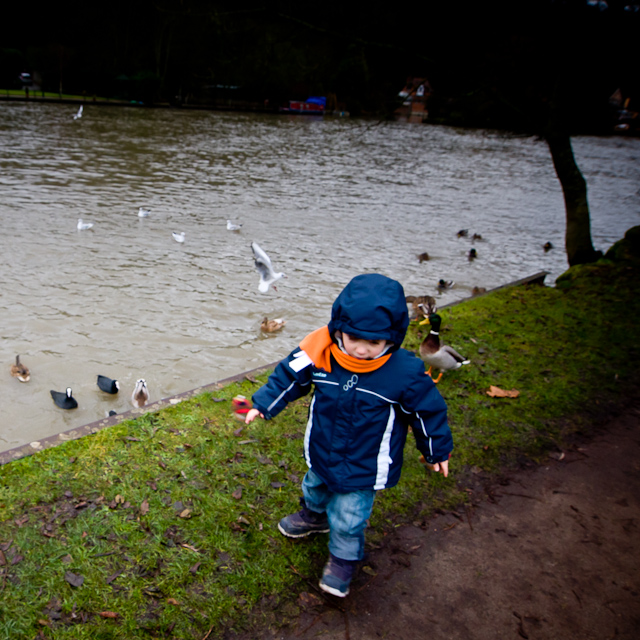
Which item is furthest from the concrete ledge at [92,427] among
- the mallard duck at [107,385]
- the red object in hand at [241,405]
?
A: the red object in hand at [241,405]

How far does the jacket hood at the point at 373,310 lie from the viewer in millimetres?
2426

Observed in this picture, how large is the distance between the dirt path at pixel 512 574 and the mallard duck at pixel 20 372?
4236 mm

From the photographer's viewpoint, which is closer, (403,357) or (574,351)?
(403,357)

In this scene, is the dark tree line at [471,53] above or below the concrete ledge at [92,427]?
above

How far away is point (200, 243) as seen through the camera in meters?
11.1

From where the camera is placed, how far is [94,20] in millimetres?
54656

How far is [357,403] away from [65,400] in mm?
3753

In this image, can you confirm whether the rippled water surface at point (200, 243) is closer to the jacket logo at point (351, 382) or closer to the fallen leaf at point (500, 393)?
the fallen leaf at point (500, 393)

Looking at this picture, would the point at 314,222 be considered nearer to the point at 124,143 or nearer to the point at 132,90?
the point at 124,143

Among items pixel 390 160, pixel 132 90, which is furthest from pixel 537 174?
pixel 132 90

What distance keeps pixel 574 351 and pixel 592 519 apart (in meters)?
3.06

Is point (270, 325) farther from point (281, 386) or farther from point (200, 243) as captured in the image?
point (281, 386)

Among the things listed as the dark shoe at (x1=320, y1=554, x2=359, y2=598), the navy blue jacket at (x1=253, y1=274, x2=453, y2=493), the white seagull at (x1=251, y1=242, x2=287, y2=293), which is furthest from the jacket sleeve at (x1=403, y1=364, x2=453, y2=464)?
the white seagull at (x1=251, y1=242, x2=287, y2=293)

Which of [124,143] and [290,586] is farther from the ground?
[124,143]
